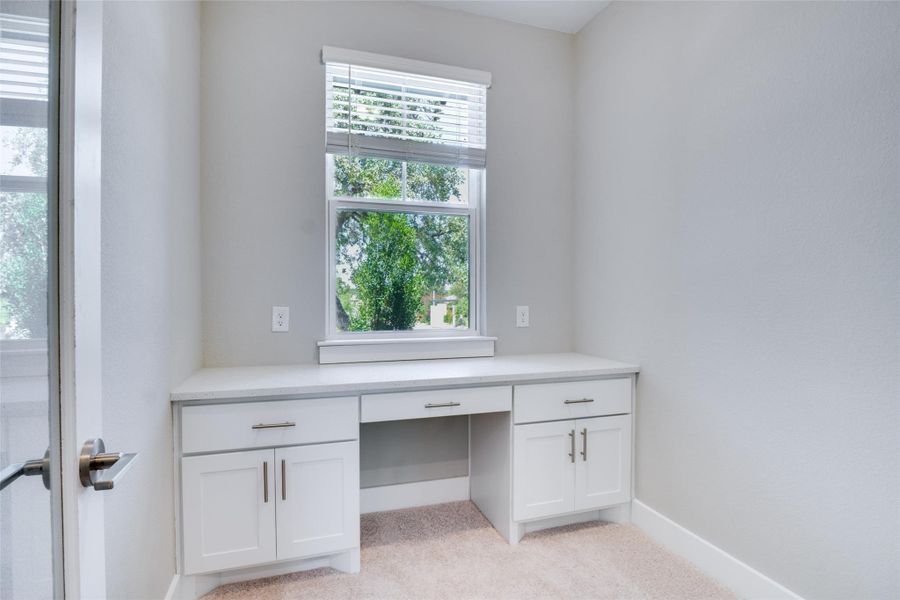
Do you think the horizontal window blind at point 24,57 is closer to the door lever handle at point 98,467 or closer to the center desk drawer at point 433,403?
the door lever handle at point 98,467

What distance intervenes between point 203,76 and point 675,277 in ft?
7.61

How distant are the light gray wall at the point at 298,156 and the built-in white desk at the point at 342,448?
30 cm

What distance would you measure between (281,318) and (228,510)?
0.86m

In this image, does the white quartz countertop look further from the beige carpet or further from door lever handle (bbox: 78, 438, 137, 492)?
door lever handle (bbox: 78, 438, 137, 492)

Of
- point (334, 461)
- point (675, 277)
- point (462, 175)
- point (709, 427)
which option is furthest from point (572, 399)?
point (462, 175)

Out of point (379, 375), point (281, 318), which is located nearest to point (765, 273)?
point (379, 375)

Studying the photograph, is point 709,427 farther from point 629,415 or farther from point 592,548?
point 592,548

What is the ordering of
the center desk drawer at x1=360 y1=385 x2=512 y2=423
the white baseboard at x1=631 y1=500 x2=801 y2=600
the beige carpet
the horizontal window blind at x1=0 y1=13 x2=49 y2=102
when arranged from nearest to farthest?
1. the horizontal window blind at x1=0 y1=13 x2=49 y2=102
2. the white baseboard at x1=631 y1=500 x2=801 y2=600
3. the beige carpet
4. the center desk drawer at x1=360 y1=385 x2=512 y2=423

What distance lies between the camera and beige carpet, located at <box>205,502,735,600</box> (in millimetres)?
1646

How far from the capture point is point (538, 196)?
253cm

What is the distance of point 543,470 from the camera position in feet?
6.45

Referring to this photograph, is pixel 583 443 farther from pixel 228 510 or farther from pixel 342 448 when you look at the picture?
pixel 228 510

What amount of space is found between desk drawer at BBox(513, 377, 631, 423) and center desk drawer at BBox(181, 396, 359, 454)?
0.75 m

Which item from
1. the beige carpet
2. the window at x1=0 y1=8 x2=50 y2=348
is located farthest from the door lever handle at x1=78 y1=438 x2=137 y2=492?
the beige carpet
